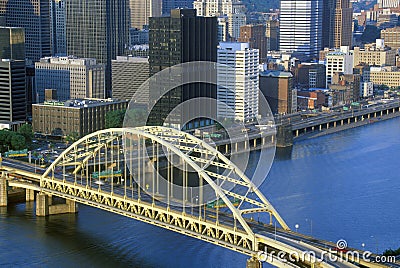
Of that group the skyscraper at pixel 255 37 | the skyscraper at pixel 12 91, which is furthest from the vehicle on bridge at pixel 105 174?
the skyscraper at pixel 255 37

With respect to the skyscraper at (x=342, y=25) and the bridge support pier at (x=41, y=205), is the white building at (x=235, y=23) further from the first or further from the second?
the bridge support pier at (x=41, y=205)

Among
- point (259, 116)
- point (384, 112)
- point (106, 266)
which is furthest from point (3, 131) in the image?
point (384, 112)

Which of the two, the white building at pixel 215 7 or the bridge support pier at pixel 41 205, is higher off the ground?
the white building at pixel 215 7

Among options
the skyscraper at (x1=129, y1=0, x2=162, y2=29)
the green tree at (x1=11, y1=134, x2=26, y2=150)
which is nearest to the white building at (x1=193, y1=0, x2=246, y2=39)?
the skyscraper at (x1=129, y1=0, x2=162, y2=29)

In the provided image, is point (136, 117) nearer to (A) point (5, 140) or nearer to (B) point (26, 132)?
(B) point (26, 132)

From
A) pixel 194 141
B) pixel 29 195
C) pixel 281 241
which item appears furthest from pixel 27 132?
pixel 281 241

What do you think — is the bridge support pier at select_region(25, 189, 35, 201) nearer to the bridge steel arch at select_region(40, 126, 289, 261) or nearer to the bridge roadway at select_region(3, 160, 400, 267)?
the bridge steel arch at select_region(40, 126, 289, 261)
